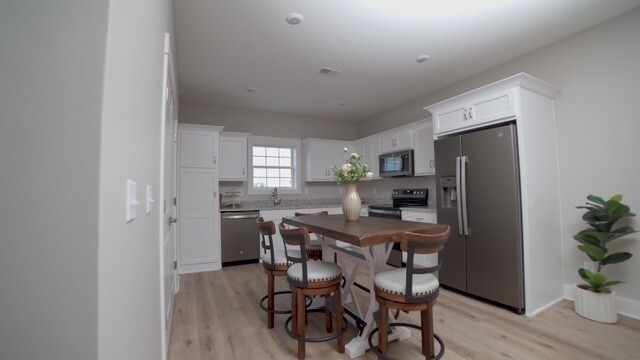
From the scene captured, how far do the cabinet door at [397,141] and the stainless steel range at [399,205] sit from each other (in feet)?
2.40

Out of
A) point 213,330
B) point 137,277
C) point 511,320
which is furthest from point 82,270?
point 511,320

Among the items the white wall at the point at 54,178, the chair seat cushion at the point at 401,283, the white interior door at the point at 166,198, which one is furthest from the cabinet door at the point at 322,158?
the white wall at the point at 54,178

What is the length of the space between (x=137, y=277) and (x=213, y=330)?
6.12 feet

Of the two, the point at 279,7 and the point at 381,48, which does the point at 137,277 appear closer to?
the point at 279,7

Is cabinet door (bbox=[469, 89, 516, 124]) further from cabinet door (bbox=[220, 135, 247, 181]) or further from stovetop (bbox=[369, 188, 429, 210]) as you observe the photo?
cabinet door (bbox=[220, 135, 247, 181])

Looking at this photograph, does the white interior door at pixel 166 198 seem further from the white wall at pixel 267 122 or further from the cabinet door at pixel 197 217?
the white wall at pixel 267 122

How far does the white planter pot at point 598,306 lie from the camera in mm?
2438

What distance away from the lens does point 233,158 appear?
4891mm

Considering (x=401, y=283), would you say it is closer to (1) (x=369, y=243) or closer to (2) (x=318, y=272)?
(1) (x=369, y=243)

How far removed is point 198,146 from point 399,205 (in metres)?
3.26

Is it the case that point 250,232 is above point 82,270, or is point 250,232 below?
below

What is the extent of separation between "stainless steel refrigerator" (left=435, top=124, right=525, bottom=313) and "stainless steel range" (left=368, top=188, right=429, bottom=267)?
94 centimetres

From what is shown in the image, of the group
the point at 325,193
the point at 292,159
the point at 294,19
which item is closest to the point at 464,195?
the point at 294,19

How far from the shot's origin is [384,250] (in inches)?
85.5
